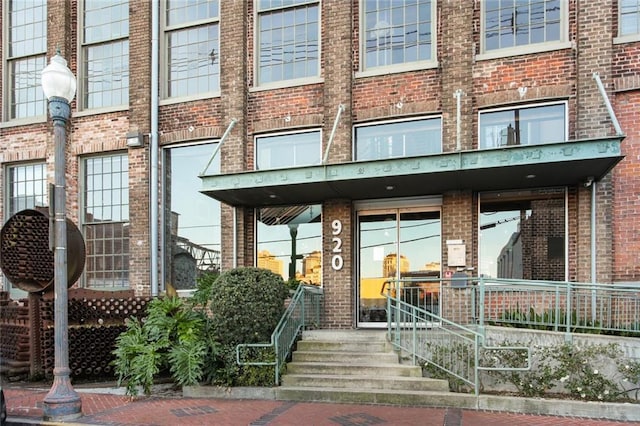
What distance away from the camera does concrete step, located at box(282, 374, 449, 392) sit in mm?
8047

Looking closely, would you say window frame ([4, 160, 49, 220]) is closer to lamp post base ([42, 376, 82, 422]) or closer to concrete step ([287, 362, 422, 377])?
lamp post base ([42, 376, 82, 422])

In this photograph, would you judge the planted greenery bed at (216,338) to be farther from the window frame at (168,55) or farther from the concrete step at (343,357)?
the window frame at (168,55)

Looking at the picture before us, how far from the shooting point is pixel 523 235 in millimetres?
10203

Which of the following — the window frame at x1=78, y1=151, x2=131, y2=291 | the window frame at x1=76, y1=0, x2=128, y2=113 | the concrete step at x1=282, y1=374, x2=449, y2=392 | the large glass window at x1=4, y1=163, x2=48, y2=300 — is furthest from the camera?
the large glass window at x1=4, y1=163, x2=48, y2=300

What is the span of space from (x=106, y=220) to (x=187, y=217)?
2.30 metres

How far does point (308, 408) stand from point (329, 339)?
1.84 meters

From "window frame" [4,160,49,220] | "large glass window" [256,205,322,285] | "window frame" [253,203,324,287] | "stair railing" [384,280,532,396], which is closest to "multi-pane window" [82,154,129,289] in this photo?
"window frame" [4,160,49,220]

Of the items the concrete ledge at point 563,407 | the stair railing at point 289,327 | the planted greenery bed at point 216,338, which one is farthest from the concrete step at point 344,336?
the concrete ledge at point 563,407

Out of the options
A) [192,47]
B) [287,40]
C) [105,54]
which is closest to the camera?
[287,40]

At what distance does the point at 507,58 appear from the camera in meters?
10.4

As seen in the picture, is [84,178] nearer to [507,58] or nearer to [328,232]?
[328,232]

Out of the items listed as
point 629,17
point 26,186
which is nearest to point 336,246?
point 629,17

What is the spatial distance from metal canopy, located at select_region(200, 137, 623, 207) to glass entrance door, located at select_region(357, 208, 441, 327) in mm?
580

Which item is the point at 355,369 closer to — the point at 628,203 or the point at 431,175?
the point at 431,175
